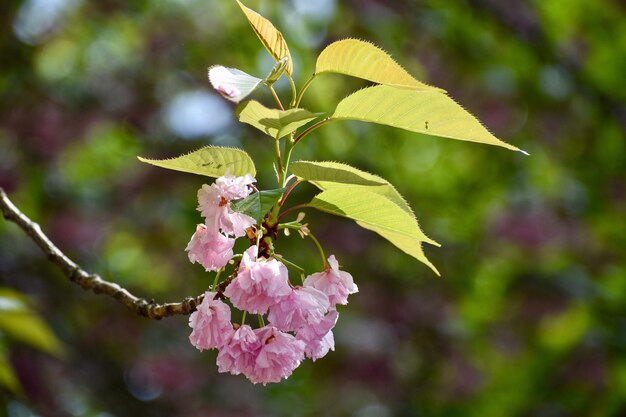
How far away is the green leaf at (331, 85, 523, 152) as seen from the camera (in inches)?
37.2

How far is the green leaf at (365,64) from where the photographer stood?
34.4 inches

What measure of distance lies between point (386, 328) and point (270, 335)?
3682 mm

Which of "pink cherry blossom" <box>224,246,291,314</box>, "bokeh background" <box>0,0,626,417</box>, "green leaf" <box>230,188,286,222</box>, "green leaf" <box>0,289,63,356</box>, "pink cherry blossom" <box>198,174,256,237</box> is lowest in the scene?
"bokeh background" <box>0,0,626,417</box>

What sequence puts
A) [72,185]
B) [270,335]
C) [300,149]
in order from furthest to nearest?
[72,185] → [300,149] → [270,335]

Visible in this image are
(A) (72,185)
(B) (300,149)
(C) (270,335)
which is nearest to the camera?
(C) (270,335)

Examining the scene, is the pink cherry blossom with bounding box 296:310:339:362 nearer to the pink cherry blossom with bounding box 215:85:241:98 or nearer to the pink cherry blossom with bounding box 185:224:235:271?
the pink cherry blossom with bounding box 185:224:235:271

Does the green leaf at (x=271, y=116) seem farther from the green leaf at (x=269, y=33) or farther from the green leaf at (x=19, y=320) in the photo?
the green leaf at (x=19, y=320)

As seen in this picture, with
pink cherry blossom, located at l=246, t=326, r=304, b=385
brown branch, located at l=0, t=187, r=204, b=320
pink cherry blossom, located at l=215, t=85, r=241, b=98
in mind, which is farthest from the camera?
brown branch, located at l=0, t=187, r=204, b=320

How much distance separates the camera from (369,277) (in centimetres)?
460

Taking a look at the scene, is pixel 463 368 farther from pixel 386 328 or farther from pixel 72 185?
pixel 72 185

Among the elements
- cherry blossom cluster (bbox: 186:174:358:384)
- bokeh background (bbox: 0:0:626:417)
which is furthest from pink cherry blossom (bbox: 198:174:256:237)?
bokeh background (bbox: 0:0:626:417)

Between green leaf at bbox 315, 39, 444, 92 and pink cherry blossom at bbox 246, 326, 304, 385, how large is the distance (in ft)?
1.05

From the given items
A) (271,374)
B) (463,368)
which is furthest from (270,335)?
(463,368)

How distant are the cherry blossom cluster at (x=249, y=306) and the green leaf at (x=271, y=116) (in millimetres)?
95
